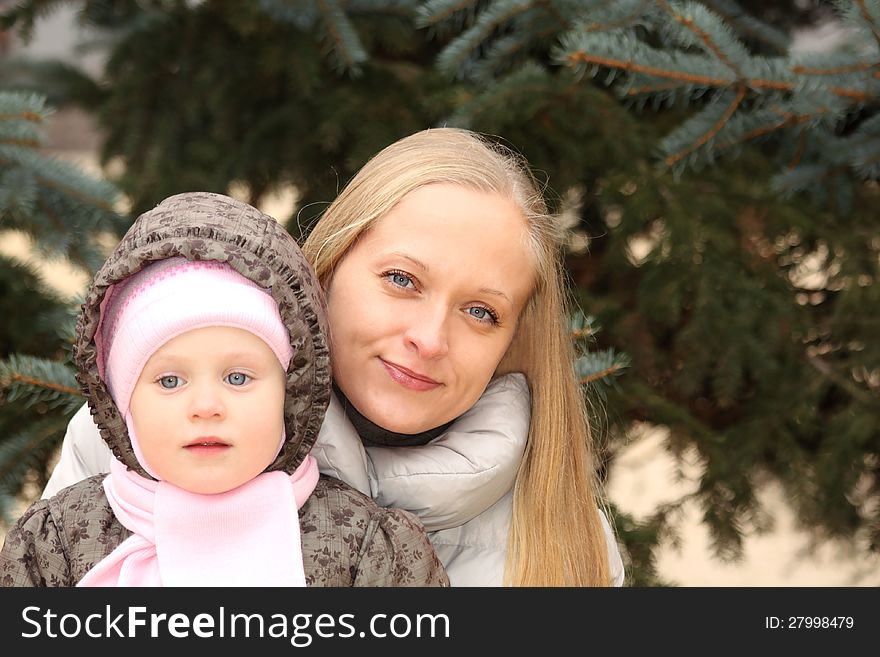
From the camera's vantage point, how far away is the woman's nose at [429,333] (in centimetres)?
143

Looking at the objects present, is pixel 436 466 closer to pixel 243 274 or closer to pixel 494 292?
pixel 494 292

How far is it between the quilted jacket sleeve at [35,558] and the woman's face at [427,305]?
1.35 feet

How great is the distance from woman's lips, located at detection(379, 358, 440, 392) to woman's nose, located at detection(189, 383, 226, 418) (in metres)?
0.29

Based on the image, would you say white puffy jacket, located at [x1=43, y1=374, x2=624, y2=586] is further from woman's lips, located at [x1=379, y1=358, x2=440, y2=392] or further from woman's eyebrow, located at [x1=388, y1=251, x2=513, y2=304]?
woman's eyebrow, located at [x1=388, y1=251, x2=513, y2=304]

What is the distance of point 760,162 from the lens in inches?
92.3

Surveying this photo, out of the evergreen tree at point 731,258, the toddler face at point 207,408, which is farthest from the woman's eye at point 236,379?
the evergreen tree at point 731,258

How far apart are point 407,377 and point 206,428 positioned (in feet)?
1.05

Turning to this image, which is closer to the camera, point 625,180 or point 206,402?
point 206,402

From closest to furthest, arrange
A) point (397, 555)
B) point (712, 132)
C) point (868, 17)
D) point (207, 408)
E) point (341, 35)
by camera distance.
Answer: point (207, 408) → point (397, 555) → point (868, 17) → point (712, 132) → point (341, 35)

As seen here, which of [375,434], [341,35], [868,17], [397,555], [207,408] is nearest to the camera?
[207,408]

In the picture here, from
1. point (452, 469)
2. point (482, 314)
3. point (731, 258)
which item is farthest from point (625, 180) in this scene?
point (452, 469)

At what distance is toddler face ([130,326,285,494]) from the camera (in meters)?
1.23

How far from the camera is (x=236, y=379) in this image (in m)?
1.26

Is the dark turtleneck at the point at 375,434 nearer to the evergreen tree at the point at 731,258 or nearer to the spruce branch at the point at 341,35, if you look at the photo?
the evergreen tree at the point at 731,258
